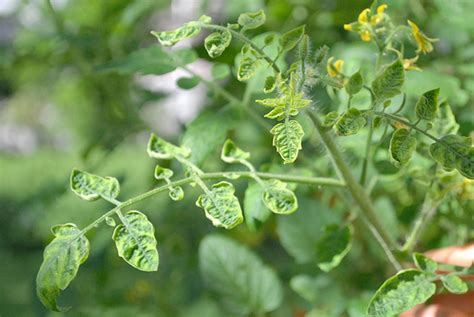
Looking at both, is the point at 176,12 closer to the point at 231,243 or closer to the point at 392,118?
the point at 231,243

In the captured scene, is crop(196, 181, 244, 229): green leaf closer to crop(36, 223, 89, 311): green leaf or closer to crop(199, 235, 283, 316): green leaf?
crop(36, 223, 89, 311): green leaf

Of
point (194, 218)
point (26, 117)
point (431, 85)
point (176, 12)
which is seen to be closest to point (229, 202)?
point (431, 85)

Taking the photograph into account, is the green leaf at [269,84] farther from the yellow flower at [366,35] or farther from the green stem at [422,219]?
the green stem at [422,219]

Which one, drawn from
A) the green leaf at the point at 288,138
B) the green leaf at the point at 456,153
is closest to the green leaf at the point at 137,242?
the green leaf at the point at 288,138

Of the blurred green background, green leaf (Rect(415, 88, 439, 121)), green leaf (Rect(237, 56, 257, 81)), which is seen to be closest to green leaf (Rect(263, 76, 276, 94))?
green leaf (Rect(237, 56, 257, 81))

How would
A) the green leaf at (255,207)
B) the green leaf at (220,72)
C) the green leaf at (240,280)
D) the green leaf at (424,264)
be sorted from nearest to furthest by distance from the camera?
1. the green leaf at (424,264)
2. the green leaf at (255,207)
3. the green leaf at (220,72)
4. the green leaf at (240,280)

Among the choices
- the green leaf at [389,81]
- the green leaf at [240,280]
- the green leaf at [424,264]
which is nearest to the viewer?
the green leaf at [389,81]

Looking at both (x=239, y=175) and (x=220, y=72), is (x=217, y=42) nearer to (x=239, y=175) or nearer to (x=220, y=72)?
(x=239, y=175)
